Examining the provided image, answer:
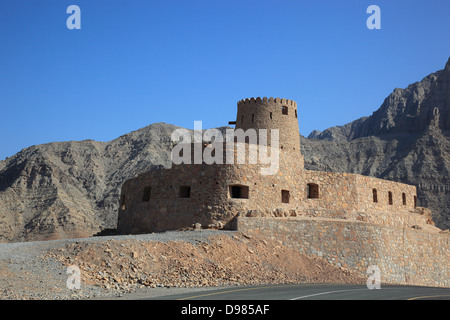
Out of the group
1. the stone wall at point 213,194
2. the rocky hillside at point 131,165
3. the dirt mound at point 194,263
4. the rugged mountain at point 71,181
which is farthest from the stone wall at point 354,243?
the rocky hillside at point 131,165

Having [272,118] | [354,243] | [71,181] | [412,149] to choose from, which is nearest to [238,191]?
[272,118]

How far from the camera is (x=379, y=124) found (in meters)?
116

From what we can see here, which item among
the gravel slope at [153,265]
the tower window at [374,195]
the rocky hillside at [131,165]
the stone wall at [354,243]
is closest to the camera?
the gravel slope at [153,265]

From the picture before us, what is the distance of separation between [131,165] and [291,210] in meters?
54.0

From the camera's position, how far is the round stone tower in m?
33.0

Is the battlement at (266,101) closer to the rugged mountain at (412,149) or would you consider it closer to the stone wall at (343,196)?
the stone wall at (343,196)

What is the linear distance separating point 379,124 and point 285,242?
98.3 m

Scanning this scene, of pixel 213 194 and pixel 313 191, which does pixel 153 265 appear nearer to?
pixel 213 194

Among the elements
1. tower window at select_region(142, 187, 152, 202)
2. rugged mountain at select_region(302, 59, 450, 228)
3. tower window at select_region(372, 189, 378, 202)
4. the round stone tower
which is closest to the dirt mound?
tower window at select_region(142, 187, 152, 202)

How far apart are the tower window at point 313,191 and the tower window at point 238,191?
457 cm

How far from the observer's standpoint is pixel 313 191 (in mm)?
30188

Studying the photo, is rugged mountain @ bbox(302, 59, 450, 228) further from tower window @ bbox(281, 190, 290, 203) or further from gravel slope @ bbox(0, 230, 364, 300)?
gravel slope @ bbox(0, 230, 364, 300)

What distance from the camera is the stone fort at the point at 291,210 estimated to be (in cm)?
2538
